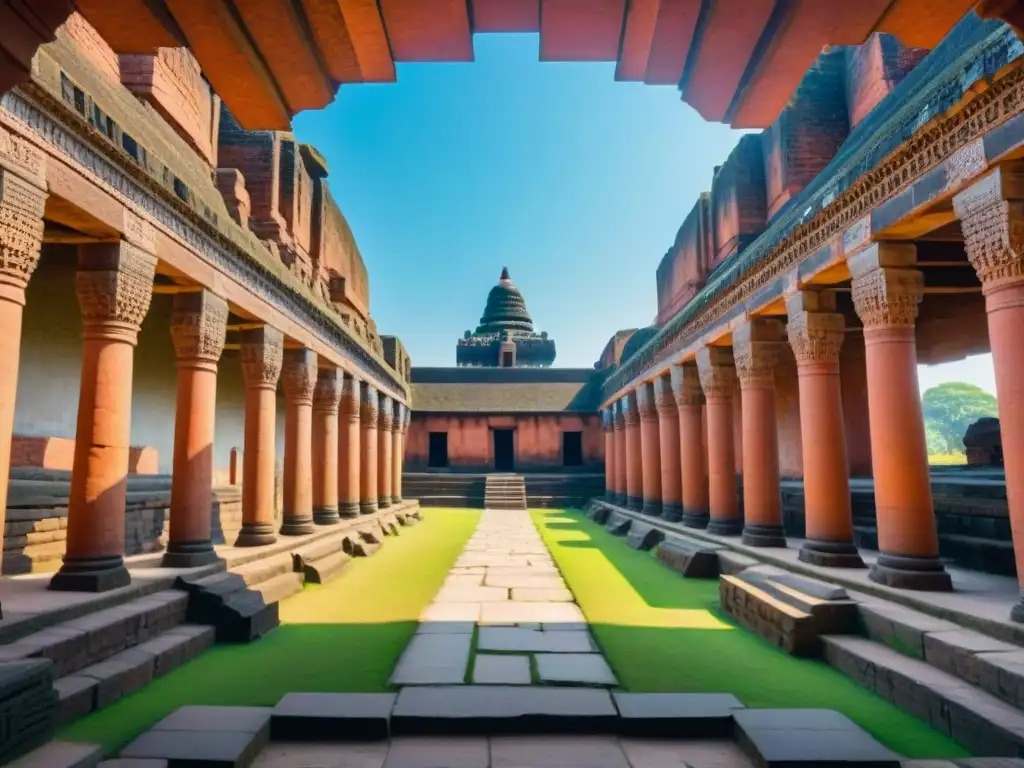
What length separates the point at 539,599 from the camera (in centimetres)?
728

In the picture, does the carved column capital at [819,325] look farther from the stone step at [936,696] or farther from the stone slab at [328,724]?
the stone slab at [328,724]

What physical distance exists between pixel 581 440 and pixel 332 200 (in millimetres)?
16007

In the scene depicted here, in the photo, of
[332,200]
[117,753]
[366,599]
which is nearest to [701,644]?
[366,599]

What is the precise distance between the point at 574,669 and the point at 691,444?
337 inches

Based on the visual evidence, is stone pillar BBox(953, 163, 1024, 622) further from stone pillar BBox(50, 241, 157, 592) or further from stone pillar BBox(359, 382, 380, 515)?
stone pillar BBox(359, 382, 380, 515)

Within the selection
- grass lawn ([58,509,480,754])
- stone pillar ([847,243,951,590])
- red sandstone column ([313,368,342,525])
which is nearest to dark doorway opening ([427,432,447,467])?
red sandstone column ([313,368,342,525])

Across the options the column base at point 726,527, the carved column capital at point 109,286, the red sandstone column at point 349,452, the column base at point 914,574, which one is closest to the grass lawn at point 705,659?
the column base at point 914,574

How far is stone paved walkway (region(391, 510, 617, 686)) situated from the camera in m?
4.57

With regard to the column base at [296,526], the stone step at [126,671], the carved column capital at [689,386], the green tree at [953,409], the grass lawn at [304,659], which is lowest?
the grass lawn at [304,659]

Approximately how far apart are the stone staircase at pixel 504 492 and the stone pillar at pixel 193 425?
51.4 ft

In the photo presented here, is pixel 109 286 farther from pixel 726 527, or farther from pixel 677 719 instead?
pixel 726 527

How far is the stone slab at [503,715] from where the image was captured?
3744 millimetres

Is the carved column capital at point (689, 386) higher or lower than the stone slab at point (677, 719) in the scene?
higher

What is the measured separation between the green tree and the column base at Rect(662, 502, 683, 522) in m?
82.3
